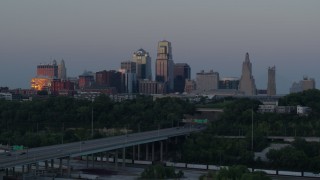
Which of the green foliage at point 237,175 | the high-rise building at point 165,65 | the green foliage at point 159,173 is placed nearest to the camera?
the green foliage at point 237,175

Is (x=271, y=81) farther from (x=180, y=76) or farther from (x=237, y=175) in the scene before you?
(x=237, y=175)

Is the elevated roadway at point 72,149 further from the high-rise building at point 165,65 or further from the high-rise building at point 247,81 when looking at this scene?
the high-rise building at point 165,65

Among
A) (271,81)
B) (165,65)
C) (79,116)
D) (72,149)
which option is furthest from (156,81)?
(72,149)

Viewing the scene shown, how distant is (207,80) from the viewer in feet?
552

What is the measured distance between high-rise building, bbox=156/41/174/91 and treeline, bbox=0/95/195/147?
90944 millimetres

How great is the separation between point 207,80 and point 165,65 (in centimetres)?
1091

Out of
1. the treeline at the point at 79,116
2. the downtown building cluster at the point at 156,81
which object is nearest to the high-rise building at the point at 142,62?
the downtown building cluster at the point at 156,81

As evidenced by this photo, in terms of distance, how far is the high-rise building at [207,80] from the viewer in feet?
545

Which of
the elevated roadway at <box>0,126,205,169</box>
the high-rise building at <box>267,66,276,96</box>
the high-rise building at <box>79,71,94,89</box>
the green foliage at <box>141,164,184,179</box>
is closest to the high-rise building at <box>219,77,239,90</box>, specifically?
the high-rise building at <box>267,66,276,96</box>

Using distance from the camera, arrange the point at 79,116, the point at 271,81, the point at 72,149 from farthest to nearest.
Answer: the point at 271,81 → the point at 79,116 → the point at 72,149

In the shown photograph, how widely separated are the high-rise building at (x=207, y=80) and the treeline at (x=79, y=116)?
91735 mm

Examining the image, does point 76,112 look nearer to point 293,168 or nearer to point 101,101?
point 101,101

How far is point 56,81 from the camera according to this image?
138375 mm

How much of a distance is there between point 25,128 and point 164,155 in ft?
51.8
